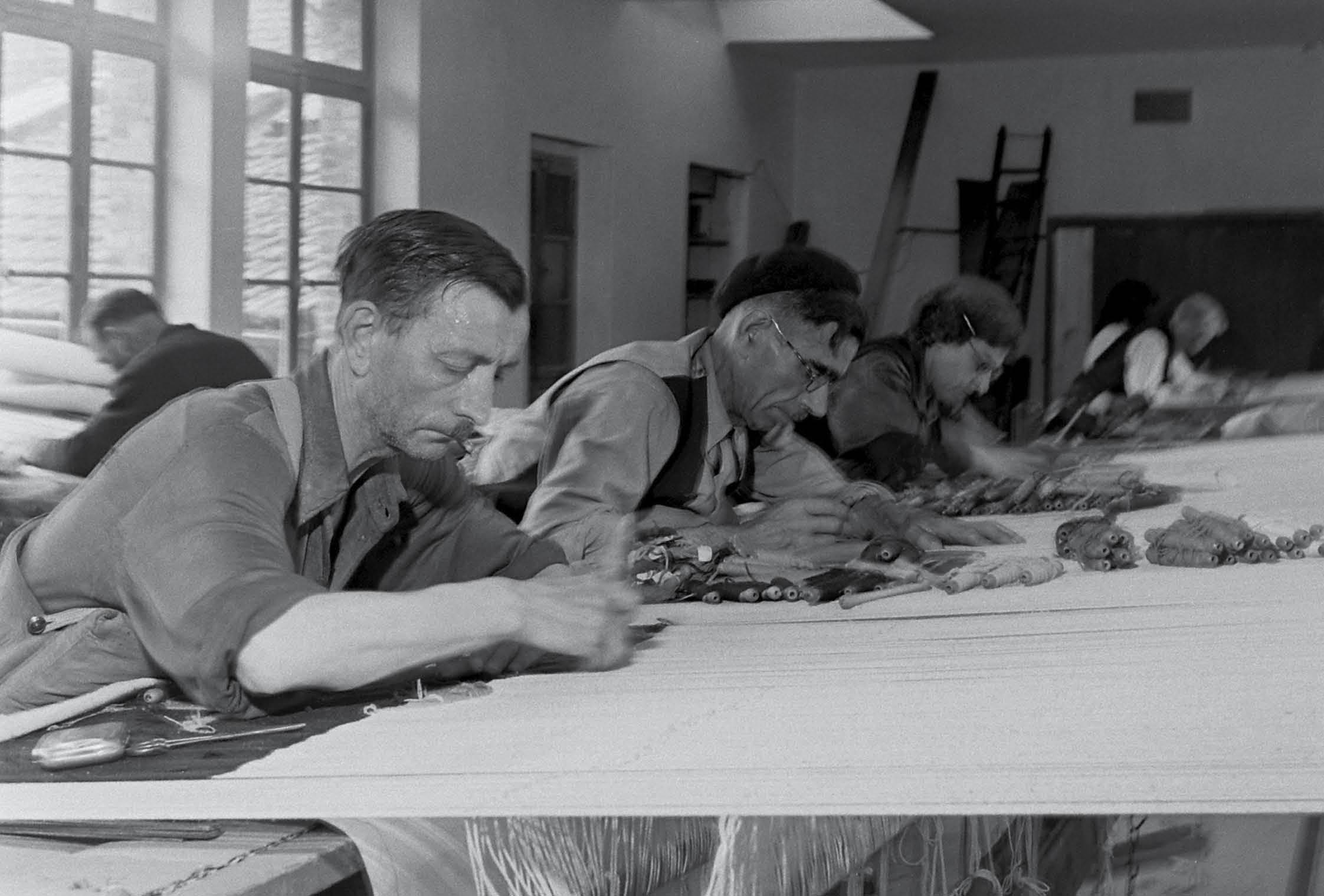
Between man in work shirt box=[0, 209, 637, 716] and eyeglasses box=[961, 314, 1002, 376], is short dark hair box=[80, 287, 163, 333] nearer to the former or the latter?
man in work shirt box=[0, 209, 637, 716]

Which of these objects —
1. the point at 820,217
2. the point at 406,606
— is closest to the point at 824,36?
the point at 820,217

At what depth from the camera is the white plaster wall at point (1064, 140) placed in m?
2.25

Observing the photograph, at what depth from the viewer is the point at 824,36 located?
2225mm

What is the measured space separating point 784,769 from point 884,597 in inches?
36.5

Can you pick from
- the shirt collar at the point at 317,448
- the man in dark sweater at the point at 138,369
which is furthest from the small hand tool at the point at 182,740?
the man in dark sweater at the point at 138,369

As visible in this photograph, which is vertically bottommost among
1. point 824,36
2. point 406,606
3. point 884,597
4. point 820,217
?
point 884,597

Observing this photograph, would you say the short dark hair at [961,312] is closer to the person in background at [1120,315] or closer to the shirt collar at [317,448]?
the person in background at [1120,315]

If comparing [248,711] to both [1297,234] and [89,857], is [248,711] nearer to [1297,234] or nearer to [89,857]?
[89,857]

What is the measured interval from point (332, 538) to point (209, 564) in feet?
1.15

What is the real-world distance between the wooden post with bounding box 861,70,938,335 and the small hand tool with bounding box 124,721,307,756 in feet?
4.43

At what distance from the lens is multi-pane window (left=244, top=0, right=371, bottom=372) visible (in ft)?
5.11

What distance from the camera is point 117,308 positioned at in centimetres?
150

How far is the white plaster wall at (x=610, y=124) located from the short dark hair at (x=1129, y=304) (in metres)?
0.64

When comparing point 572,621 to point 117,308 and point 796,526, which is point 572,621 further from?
point 796,526
